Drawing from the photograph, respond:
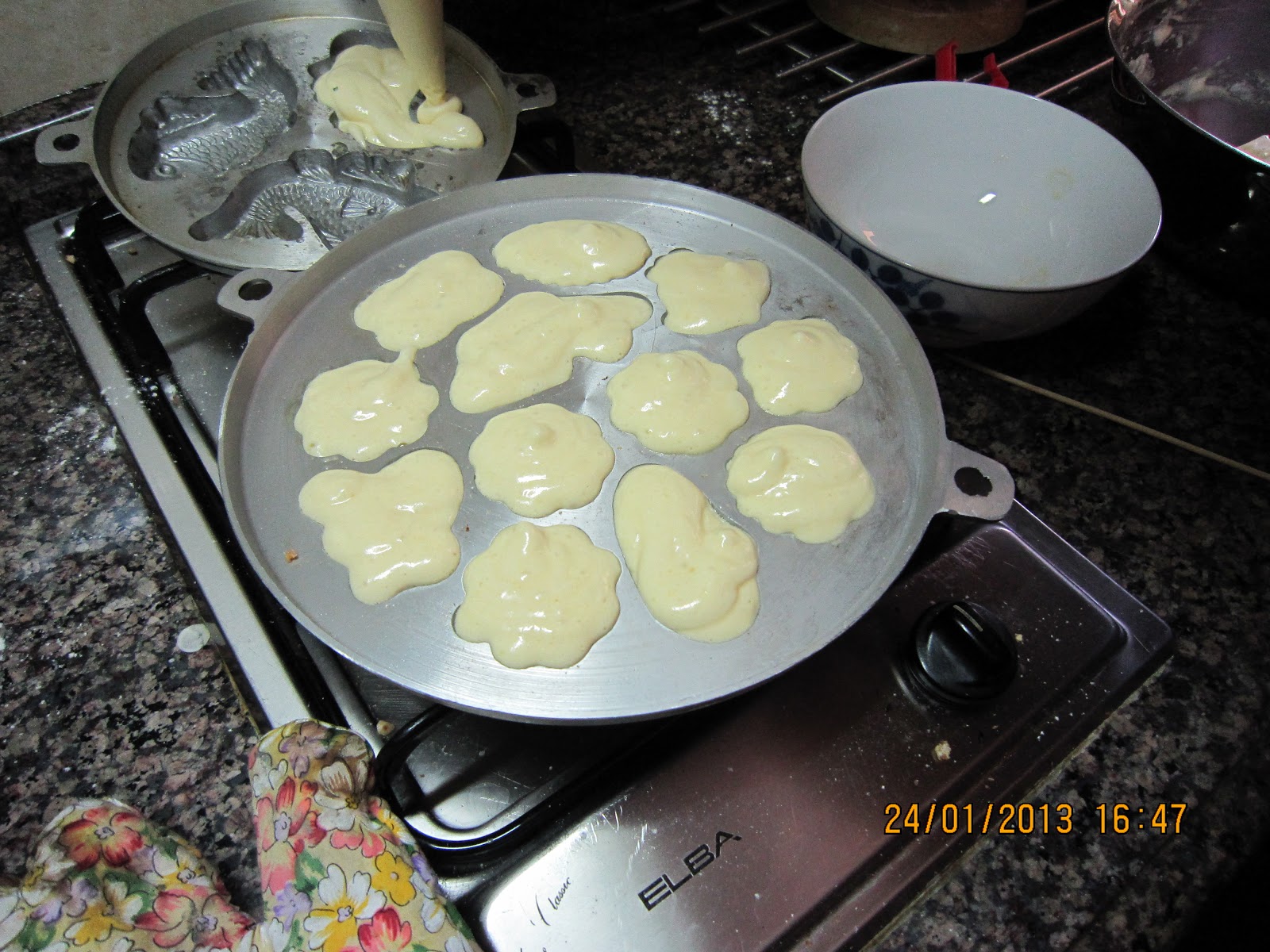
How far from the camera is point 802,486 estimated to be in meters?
0.75

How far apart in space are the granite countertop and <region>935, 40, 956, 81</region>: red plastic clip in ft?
0.96

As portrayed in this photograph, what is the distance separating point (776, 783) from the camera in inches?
26.2

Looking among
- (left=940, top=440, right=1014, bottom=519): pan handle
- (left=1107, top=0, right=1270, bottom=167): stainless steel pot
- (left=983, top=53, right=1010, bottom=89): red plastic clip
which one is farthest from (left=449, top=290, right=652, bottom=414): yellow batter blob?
(left=1107, top=0, right=1270, bottom=167): stainless steel pot

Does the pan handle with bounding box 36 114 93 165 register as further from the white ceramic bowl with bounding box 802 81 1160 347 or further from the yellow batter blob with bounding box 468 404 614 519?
the white ceramic bowl with bounding box 802 81 1160 347

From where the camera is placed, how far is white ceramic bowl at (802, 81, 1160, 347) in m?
1.03

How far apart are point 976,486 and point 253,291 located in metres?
0.76

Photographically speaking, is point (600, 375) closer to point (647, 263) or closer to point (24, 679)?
point (647, 263)

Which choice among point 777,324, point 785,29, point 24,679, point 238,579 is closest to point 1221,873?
point 777,324

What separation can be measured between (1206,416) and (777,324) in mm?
568

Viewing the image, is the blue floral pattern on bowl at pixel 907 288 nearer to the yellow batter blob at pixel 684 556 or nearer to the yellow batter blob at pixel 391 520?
the yellow batter blob at pixel 684 556

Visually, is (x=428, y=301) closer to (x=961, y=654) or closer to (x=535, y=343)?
(x=535, y=343)
